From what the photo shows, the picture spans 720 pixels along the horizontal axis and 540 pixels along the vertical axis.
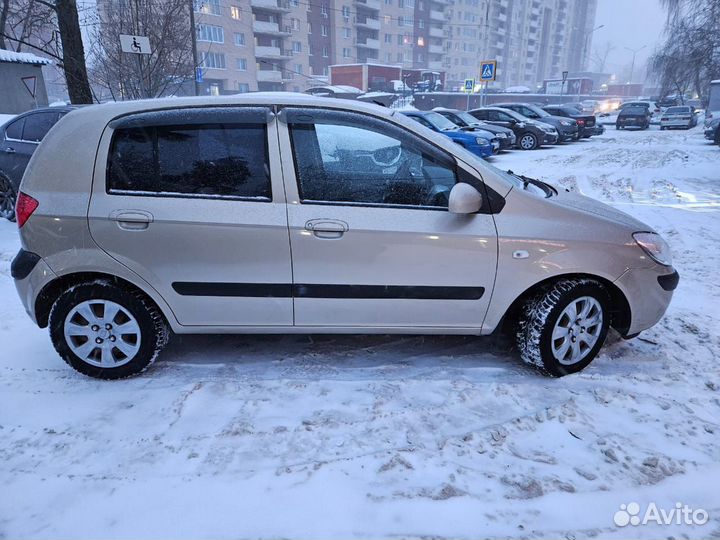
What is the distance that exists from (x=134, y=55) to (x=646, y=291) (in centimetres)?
1473

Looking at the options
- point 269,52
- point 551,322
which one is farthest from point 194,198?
point 269,52

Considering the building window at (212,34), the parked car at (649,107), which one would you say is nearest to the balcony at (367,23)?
the building window at (212,34)

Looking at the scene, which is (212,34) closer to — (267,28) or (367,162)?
(267,28)

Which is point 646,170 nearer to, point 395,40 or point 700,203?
point 700,203

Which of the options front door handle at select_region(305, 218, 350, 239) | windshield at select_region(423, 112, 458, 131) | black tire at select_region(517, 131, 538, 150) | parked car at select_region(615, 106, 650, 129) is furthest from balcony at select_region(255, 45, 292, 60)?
front door handle at select_region(305, 218, 350, 239)

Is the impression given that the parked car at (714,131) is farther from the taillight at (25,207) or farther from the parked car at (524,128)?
the taillight at (25,207)

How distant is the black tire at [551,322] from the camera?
9.88 feet

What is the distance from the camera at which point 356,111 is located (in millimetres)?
2945

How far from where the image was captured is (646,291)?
3082 millimetres

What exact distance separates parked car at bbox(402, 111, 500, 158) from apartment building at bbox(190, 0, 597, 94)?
27.3m

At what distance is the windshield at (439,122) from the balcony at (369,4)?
57519mm

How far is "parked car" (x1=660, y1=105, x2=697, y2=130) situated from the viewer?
27027 mm

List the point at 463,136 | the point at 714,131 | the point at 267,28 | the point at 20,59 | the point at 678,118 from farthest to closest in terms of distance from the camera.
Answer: the point at 267,28, the point at 678,118, the point at 20,59, the point at 714,131, the point at 463,136

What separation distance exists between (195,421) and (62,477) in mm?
684
